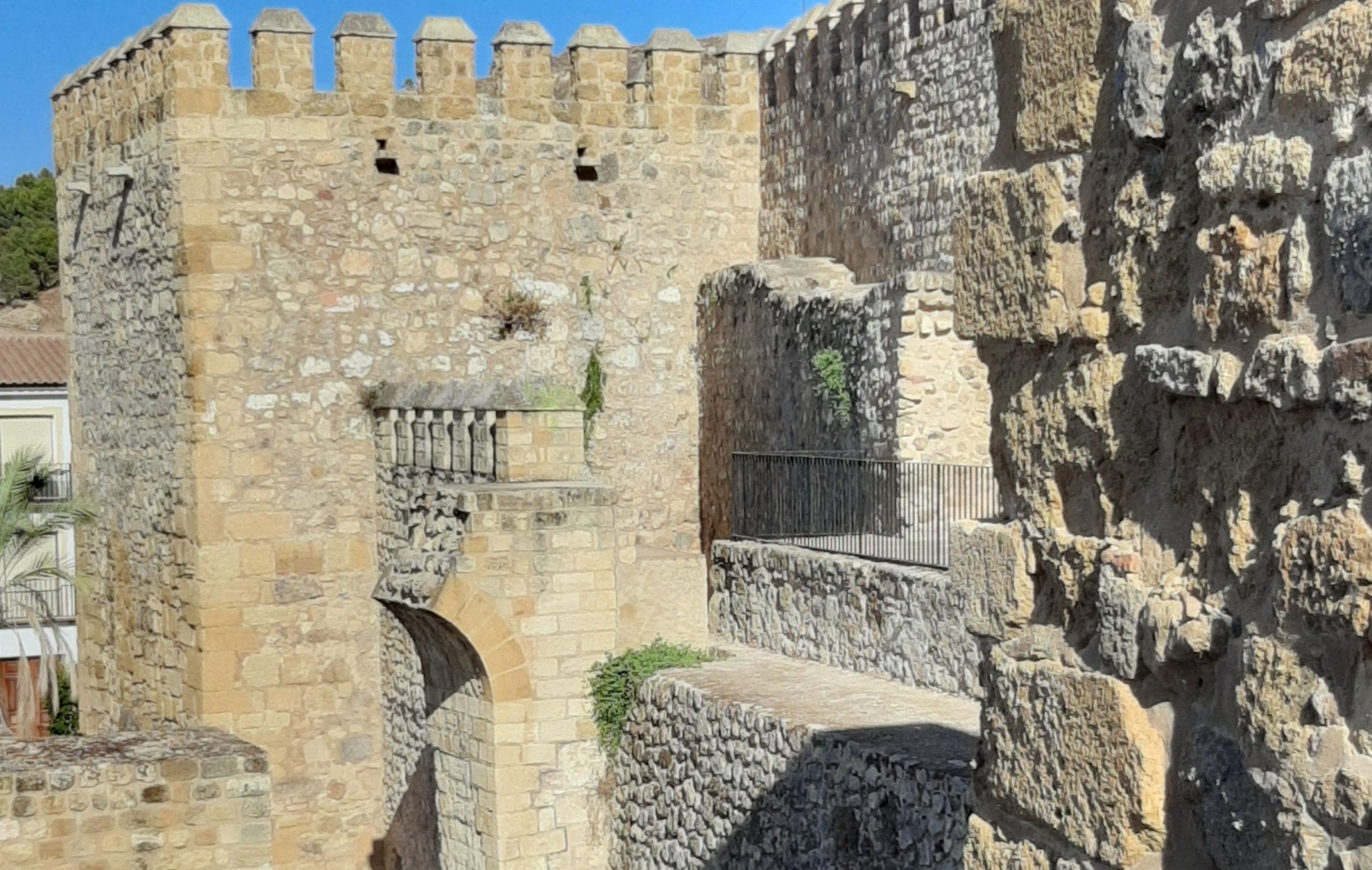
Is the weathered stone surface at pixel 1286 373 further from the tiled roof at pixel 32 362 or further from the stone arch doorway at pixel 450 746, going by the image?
the tiled roof at pixel 32 362

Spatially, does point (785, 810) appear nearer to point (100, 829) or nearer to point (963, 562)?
point (100, 829)

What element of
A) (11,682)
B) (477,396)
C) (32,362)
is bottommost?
(11,682)

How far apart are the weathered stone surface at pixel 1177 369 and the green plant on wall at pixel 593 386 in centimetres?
1228

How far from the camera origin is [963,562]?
10.6 ft

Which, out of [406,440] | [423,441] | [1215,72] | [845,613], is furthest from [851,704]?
[1215,72]

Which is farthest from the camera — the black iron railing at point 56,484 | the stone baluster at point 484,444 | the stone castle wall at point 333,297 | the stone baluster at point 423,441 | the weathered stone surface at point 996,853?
the black iron railing at point 56,484

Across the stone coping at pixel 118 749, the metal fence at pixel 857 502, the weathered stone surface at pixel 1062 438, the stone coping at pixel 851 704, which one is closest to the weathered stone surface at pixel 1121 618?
the weathered stone surface at pixel 1062 438

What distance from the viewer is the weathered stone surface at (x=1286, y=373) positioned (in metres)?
2.30

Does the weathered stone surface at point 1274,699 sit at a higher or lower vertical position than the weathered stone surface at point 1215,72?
lower

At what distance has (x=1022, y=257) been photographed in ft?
9.88

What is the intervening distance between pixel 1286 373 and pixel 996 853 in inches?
42.1

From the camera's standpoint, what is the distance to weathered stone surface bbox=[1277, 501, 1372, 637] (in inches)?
86.2

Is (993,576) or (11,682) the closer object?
(993,576)

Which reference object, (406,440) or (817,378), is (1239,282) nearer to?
(817,378)
